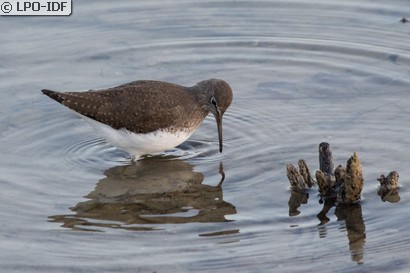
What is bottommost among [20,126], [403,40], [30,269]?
[30,269]

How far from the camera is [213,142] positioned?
12508mm

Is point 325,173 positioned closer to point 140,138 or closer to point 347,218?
point 347,218

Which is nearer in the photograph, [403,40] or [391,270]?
[391,270]

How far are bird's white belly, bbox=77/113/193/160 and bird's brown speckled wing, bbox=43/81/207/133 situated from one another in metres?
0.07

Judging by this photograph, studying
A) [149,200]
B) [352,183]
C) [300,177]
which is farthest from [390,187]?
[149,200]

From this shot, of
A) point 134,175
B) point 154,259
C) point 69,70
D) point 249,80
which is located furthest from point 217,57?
point 154,259

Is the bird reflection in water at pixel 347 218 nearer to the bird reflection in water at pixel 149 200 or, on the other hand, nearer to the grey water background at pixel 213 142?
the grey water background at pixel 213 142

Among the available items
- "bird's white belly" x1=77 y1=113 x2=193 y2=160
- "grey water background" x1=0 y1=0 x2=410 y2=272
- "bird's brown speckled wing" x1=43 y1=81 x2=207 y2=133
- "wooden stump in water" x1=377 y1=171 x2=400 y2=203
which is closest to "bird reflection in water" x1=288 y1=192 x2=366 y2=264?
Result: "grey water background" x1=0 y1=0 x2=410 y2=272

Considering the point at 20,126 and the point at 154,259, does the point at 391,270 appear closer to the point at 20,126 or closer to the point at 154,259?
the point at 154,259

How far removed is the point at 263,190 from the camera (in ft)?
35.9

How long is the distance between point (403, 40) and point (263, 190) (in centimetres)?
537

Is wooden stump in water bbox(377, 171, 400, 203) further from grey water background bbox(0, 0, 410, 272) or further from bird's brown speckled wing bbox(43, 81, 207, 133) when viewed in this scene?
bird's brown speckled wing bbox(43, 81, 207, 133)

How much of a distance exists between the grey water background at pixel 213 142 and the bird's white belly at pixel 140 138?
0.36 meters

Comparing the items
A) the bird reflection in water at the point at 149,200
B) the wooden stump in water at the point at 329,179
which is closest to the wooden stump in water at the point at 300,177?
the wooden stump in water at the point at 329,179
